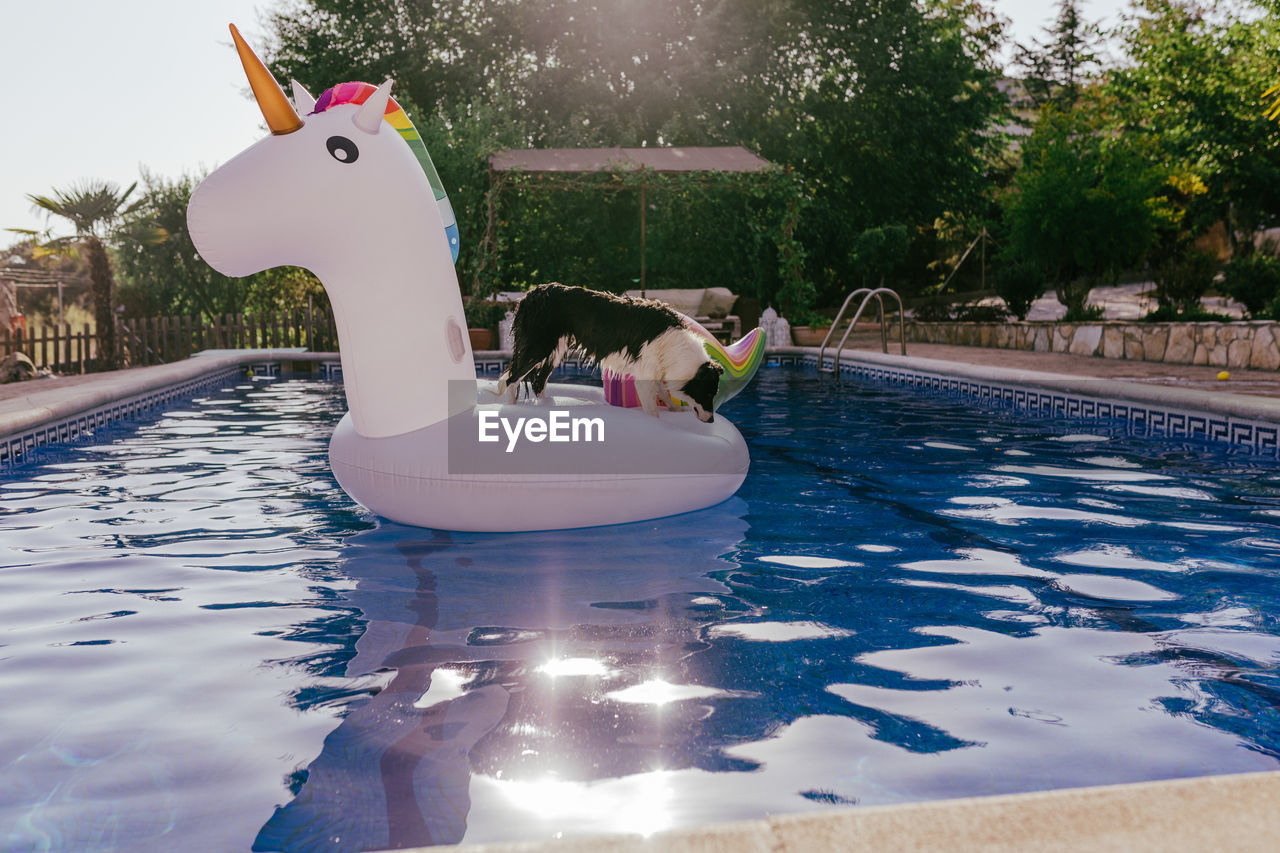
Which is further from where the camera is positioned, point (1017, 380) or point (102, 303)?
point (102, 303)

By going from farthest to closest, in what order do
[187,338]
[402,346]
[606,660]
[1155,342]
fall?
A: [187,338] < [1155,342] < [402,346] < [606,660]

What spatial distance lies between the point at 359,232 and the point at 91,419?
5.98m

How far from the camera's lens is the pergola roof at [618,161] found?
1634 cm

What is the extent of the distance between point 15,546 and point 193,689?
2.41 meters

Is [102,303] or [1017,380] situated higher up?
[102,303]

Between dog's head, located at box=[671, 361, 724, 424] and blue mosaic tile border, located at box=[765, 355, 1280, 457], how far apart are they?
184 inches

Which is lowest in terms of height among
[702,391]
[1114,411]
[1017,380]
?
[1114,411]

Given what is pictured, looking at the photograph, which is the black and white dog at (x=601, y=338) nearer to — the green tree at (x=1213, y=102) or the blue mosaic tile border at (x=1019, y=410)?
the blue mosaic tile border at (x=1019, y=410)

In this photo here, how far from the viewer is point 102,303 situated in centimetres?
1647

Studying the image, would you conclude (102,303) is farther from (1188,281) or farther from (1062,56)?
(1062,56)

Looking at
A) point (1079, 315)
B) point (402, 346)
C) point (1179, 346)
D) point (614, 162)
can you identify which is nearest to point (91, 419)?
point (402, 346)

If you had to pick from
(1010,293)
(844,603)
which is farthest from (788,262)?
(844,603)

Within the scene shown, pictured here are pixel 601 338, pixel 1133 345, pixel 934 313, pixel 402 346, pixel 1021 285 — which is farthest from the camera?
pixel 934 313

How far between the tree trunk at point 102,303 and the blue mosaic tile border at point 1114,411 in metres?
12.9
